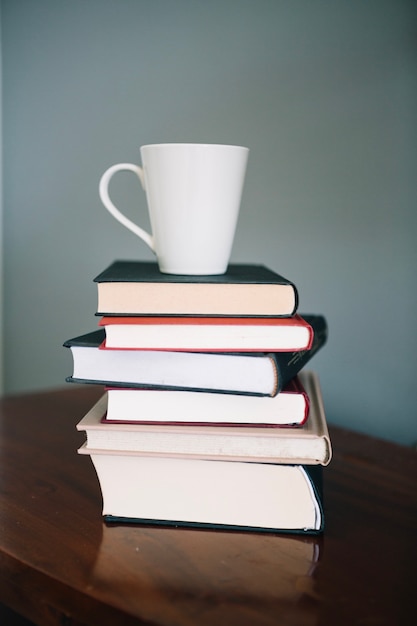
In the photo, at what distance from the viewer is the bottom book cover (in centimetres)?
55

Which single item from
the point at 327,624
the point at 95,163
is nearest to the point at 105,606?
the point at 327,624

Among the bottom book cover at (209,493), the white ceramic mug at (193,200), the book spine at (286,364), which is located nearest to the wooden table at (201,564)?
the bottom book cover at (209,493)

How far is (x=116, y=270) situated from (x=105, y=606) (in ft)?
1.03

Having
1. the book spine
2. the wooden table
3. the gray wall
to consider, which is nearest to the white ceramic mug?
the book spine

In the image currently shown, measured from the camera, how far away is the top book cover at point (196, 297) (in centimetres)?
56

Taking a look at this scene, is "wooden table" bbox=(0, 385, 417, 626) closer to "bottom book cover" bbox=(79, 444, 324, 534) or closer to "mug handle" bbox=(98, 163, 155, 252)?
"bottom book cover" bbox=(79, 444, 324, 534)

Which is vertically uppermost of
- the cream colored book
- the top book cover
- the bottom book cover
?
the top book cover

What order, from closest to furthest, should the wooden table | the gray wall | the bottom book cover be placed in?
the wooden table
the bottom book cover
the gray wall

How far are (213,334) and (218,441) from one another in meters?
0.09

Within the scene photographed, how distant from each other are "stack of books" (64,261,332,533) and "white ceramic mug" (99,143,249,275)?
0.06 m

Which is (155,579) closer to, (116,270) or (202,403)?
(202,403)

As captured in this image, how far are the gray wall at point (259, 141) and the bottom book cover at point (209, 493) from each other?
44 centimetres

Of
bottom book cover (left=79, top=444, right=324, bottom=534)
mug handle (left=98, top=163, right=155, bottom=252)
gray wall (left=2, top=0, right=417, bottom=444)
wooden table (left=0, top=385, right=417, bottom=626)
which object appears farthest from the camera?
gray wall (left=2, top=0, right=417, bottom=444)

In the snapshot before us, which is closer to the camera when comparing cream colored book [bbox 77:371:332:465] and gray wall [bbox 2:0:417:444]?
cream colored book [bbox 77:371:332:465]
